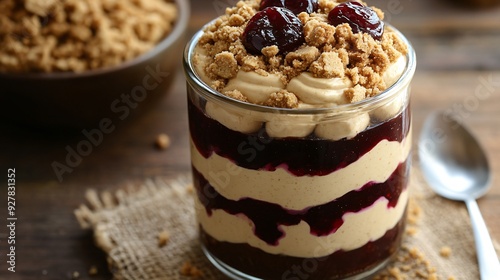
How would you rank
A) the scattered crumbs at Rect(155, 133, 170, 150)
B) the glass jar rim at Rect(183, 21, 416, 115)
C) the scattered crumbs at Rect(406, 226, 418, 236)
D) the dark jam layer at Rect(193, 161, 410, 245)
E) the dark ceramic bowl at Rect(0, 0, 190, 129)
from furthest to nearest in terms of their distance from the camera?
the scattered crumbs at Rect(155, 133, 170, 150) → the dark ceramic bowl at Rect(0, 0, 190, 129) → the scattered crumbs at Rect(406, 226, 418, 236) → the dark jam layer at Rect(193, 161, 410, 245) → the glass jar rim at Rect(183, 21, 416, 115)

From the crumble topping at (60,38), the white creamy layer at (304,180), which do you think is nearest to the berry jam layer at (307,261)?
the white creamy layer at (304,180)

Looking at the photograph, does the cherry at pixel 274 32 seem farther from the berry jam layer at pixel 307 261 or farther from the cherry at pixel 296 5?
the berry jam layer at pixel 307 261

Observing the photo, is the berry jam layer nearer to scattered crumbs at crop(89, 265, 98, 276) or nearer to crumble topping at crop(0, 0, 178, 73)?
scattered crumbs at crop(89, 265, 98, 276)

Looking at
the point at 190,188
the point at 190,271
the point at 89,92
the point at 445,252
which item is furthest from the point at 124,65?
the point at 445,252

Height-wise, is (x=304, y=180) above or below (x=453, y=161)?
above

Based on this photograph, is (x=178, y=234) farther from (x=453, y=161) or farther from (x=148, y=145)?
(x=453, y=161)

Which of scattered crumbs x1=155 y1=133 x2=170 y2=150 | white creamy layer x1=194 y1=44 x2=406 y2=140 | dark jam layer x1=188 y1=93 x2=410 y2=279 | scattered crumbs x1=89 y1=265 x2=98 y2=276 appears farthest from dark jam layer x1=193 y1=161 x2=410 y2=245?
scattered crumbs x1=155 y1=133 x2=170 y2=150
